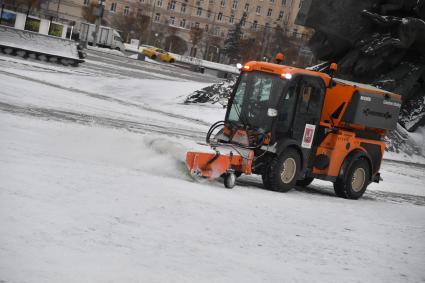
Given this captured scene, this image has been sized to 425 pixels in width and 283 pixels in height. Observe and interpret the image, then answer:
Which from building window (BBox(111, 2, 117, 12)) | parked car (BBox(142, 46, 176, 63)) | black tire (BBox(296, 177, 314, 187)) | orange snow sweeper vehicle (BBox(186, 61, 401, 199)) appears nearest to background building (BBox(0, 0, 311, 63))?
building window (BBox(111, 2, 117, 12))

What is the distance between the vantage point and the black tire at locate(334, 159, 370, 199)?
14.7m

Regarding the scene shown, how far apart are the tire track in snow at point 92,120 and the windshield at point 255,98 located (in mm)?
5433

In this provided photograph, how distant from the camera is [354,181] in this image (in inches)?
591

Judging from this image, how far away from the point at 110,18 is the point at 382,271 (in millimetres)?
115344

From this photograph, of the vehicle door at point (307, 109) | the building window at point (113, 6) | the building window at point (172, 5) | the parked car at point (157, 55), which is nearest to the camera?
the vehicle door at point (307, 109)

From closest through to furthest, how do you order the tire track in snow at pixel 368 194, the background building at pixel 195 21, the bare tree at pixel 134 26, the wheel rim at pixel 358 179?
the tire track in snow at pixel 368 194 → the wheel rim at pixel 358 179 → the background building at pixel 195 21 → the bare tree at pixel 134 26

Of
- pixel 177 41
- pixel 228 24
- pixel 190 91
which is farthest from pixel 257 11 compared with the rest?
pixel 190 91

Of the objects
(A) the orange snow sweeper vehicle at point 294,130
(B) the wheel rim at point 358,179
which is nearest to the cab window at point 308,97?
(A) the orange snow sweeper vehicle at point 294,130

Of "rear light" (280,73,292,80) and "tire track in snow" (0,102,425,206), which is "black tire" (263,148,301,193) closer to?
"tire track in snow" (0,102,425,206)

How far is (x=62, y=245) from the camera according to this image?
6.85 m

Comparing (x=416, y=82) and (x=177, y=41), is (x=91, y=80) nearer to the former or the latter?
(x=416, y=82)

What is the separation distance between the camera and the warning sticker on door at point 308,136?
1370cm

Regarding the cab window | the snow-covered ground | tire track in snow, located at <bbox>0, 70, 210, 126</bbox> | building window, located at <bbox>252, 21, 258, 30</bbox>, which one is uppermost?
building window, located at <bbox>252, 21, 258, 30</bbox>

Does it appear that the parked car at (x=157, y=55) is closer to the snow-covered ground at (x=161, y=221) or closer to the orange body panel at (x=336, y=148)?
the snow-covered ground at (x=161, y=221)
